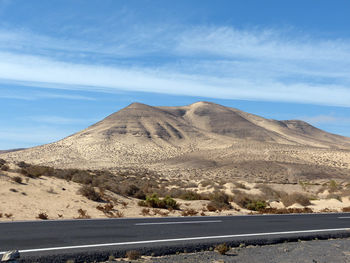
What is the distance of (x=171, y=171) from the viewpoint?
79.3 metres

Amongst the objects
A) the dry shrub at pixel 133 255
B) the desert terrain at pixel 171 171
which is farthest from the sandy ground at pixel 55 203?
the dry shrub at pixel 133 255

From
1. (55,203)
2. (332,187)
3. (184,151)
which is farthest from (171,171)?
(55,203)

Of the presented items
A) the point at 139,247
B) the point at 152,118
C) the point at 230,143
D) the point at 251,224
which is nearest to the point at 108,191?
the point at 251,224

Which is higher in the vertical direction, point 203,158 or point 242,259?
point 242,259

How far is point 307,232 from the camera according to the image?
1256cm

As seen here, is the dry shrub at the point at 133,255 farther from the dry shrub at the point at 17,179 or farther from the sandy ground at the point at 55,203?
the dry shrub at the point at 17,179

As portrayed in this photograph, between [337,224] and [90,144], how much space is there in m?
108

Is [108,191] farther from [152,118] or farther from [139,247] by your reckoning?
[152,118]

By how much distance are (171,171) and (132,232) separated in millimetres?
67976

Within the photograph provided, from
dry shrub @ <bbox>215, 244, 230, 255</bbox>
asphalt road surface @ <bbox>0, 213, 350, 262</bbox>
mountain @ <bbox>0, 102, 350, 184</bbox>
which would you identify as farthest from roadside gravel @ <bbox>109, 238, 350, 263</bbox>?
mountain @ <bbox>0, 102, 350, 184</bbox>

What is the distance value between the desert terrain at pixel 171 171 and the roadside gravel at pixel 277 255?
8145 millimetres

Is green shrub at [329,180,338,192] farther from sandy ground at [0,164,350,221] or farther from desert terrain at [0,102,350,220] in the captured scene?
sandy ground at [0,164,350,221]

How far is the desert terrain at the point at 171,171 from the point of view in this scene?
20.5m

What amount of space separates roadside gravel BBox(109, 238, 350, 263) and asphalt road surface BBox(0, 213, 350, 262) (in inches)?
33.0
